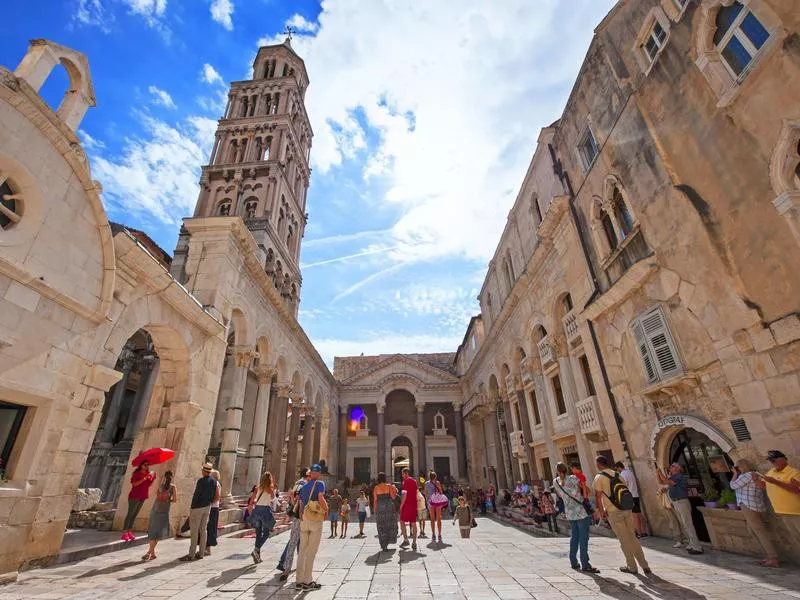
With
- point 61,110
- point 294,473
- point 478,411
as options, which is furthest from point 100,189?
point 478,411

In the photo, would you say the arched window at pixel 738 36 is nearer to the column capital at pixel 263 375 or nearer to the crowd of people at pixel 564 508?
the crowd of people at pixel 564 508

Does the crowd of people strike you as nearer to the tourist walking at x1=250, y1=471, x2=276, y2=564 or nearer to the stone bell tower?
the tourist walking at x1=250, y1=471, x2=276, y2=564

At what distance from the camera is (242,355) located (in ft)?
Answer: 46.3

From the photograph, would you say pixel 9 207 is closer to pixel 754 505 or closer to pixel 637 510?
pixel 754 505

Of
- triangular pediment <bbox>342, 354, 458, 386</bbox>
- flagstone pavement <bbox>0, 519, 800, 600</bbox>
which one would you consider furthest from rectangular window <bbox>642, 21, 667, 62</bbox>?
triangular pediment <bbox>342, 354, 458, 386</bbox>

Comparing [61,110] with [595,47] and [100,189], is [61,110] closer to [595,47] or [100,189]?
[100,189]

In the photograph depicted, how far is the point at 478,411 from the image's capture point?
25.2 m

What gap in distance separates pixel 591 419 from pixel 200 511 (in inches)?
405

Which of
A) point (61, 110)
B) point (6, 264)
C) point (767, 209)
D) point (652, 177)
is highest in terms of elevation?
point (61, 110)

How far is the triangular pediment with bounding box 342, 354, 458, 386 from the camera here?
3195cm

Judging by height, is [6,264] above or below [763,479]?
above

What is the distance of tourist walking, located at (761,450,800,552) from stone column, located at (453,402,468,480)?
85.5ft

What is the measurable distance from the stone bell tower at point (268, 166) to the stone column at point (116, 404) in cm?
474

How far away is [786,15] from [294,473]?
2287cm
